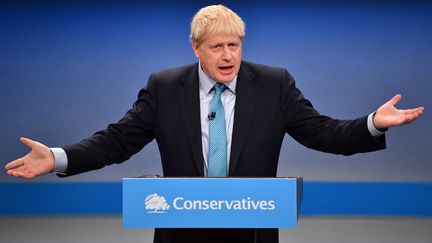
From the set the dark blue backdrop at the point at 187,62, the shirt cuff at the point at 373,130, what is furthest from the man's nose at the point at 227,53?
the dark blue backdrop at the point at 187,62

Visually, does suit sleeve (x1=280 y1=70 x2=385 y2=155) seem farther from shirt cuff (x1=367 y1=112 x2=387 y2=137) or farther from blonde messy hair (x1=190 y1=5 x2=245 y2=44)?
blonde messy hair (x1=190 y1=5 x2=245 y2=44)

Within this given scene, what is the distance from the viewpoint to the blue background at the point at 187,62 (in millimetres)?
6883

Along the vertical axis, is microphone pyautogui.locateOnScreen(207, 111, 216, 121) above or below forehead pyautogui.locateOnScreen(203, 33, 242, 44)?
below

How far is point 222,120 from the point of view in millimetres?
2299

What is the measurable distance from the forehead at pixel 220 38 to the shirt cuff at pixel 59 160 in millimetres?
595

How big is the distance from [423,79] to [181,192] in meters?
5.44

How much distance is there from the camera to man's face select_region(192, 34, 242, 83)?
7.63 feet

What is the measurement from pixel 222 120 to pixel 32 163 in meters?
A: 0.61

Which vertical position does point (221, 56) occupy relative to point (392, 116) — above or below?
above

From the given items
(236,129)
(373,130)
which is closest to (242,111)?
(236,129)

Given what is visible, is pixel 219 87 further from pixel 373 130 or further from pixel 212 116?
pixel 373 130

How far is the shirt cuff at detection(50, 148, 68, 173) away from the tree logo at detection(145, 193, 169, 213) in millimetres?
473

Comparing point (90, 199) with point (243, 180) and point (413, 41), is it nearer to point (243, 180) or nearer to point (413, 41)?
point (413, 41)

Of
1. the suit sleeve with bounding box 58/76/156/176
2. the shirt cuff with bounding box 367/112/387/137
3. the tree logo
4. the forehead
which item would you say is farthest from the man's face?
the tree logo
